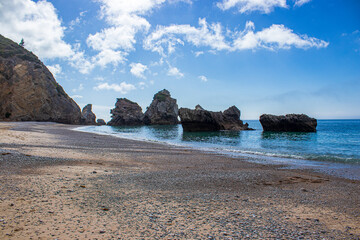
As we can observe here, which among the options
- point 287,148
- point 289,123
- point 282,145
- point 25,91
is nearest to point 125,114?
point 25,91

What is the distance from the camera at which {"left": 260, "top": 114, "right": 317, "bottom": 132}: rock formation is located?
59.1 metres

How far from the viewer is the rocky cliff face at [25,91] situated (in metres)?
69.1

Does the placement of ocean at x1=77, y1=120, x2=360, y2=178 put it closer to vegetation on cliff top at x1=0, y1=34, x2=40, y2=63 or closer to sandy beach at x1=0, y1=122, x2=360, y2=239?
sandy beach at x1=0, y1=122, x2=360, y2=239

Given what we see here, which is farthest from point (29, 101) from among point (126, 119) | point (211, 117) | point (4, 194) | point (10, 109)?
point (4, 194)

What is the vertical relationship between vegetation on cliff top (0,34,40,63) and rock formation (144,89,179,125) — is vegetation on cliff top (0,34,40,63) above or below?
above

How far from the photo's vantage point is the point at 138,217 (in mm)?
4305

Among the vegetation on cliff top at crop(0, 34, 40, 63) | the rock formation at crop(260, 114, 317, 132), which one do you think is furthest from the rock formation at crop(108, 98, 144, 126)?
the rock formation at crop(260, 114, 317, 132)

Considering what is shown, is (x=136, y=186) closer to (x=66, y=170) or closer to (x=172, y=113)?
(x=66, y=170)

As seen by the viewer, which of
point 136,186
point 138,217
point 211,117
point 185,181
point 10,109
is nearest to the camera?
point 138,217

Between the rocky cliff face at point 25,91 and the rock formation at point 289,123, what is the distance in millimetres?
75796

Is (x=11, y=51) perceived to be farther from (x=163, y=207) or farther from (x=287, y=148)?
(x=163, y=207)

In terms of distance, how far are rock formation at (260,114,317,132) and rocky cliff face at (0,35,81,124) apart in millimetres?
75796

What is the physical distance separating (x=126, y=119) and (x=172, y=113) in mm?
27701

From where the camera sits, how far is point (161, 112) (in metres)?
128
